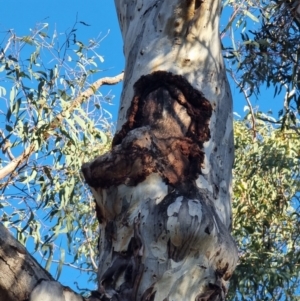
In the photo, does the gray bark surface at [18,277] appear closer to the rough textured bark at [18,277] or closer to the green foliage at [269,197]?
the rough textured bark at [18,277]

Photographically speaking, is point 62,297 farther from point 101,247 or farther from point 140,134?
point 140,134

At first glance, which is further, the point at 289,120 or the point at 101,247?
the point at 289,120

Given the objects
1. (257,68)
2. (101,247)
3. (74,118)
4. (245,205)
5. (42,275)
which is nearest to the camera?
(42,275)

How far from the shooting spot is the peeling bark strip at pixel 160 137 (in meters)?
2.08

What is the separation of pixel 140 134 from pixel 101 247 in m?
0.31

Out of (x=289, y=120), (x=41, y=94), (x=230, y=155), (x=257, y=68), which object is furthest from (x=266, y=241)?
(x=230, y=155)

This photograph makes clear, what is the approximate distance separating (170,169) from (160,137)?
108 millimetres

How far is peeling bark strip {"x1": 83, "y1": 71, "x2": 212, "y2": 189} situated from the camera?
6.83ft

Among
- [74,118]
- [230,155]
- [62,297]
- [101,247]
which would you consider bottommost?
[62,297]

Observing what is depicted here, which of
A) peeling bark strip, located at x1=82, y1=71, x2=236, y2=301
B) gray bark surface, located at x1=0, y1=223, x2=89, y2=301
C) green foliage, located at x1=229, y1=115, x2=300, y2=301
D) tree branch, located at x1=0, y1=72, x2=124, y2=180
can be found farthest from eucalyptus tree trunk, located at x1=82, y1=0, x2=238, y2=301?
green foliage, located at x1=229, y1=115, x2=300, y2=301

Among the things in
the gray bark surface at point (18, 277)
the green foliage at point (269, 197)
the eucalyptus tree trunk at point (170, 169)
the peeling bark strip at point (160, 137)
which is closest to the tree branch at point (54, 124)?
the green foliage at point (269, 197)

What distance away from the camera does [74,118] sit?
4672 mm

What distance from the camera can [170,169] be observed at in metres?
2.12

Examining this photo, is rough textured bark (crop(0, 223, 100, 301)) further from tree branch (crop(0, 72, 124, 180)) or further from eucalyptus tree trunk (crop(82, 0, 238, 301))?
tree branch (crop(0, 72, 124, 180))
